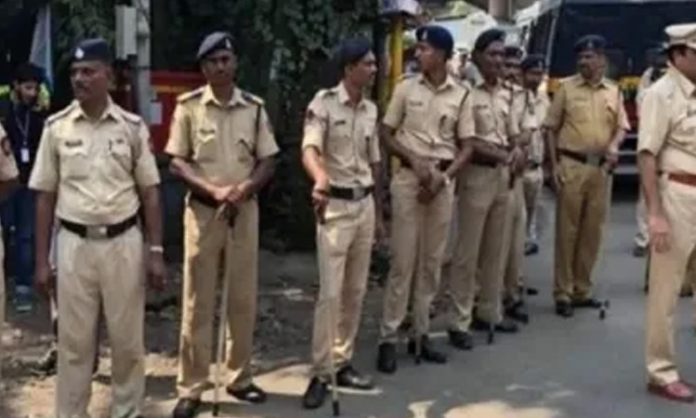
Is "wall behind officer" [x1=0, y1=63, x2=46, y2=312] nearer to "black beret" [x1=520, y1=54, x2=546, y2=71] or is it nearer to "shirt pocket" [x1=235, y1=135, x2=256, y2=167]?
"shirt pocket" [x1=235, y1=135, x2=256, y2=167]

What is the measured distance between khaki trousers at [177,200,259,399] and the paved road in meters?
0.29

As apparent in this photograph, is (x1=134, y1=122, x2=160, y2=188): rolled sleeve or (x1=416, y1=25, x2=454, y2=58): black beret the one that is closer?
(x1=134, y1=122, x2=160, y2=188): rolled sleeve

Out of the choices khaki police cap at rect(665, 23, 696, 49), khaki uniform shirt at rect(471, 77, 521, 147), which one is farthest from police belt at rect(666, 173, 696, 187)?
khaki uniform shirt at rect(471, 77, 521, 147)

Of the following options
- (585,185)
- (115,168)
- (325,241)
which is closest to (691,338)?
(585,185)

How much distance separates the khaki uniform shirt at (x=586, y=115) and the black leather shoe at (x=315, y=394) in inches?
125

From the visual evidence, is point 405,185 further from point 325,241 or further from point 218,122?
point 218,122

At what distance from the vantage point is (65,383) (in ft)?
19.3

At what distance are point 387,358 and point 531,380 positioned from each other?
33.8 inches

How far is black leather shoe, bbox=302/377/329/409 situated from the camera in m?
6.62

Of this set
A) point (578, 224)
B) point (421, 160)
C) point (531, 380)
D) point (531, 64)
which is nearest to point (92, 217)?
point (421, 160)

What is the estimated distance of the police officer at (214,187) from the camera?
250 inches

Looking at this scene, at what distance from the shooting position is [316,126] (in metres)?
6.67

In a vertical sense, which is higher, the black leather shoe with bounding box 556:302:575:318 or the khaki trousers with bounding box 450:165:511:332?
the khaki trousers with bounding box 450:165:511:332

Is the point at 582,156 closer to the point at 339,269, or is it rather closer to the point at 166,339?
the point at 339,269
